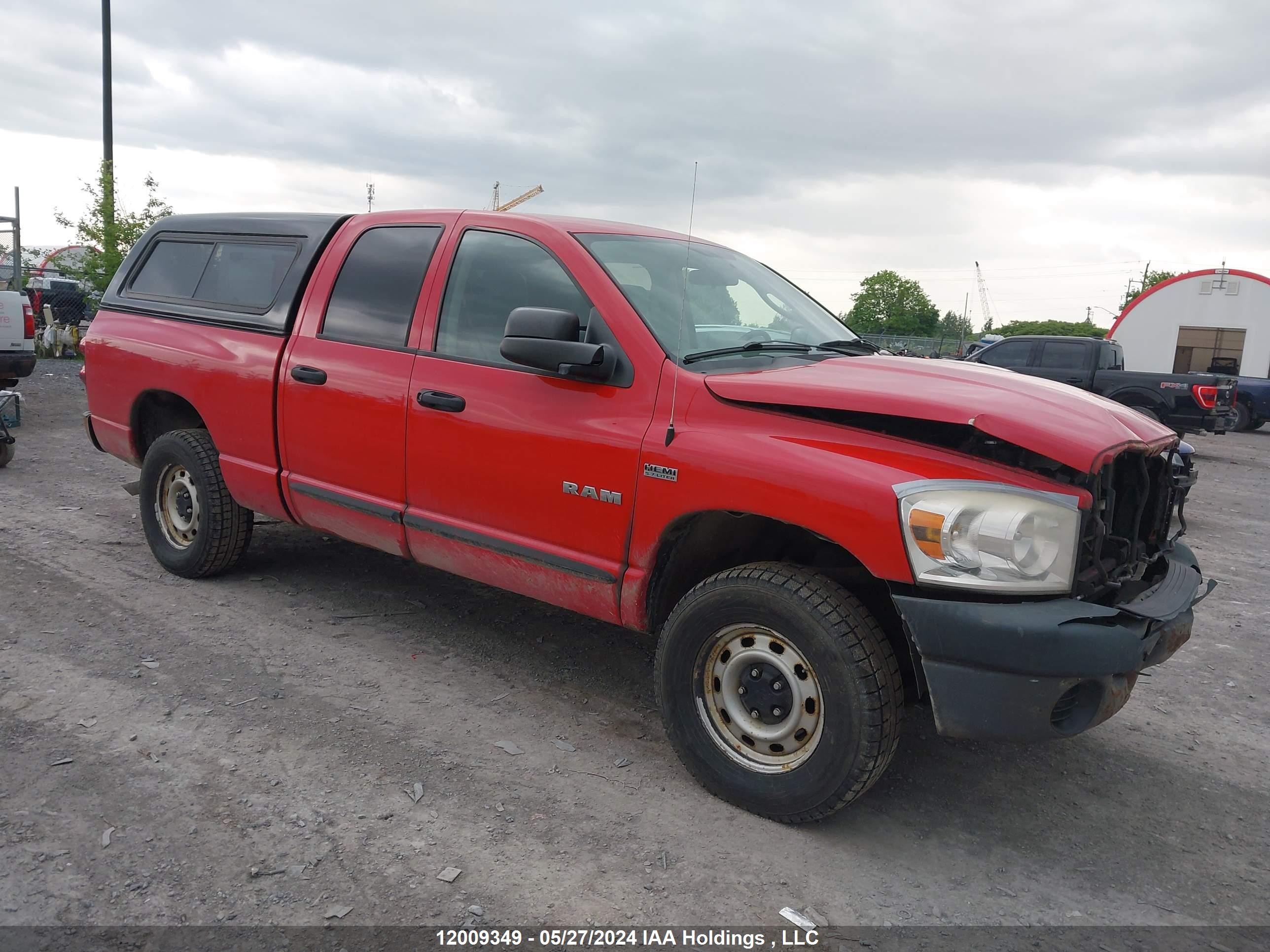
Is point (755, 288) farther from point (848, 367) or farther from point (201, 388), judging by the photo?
point (201, 388)

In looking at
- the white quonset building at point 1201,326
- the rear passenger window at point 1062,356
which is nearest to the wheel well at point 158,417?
the rear passenger window at point 1062,356

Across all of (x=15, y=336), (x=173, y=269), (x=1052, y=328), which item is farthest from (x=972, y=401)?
(x=1052, y=328)

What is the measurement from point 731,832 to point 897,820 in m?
0.61

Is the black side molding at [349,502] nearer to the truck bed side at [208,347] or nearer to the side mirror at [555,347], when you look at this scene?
the truck bed side at [208,347]

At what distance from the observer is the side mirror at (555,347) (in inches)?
133

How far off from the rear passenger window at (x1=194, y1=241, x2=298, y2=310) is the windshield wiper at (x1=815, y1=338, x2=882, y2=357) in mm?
2700

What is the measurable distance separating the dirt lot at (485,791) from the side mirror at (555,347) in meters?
1.43

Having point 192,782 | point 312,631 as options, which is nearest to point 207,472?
point 312,631

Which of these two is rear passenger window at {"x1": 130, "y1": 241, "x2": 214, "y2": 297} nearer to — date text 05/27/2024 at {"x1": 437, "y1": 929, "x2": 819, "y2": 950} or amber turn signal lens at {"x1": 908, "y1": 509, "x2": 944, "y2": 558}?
date text 05/27/2024 at {"x1": 437, "y1": 929, "x2": 819, "y2": 950}

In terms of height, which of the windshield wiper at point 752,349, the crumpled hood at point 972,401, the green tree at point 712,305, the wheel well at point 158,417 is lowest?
the wheel well at point 158,417

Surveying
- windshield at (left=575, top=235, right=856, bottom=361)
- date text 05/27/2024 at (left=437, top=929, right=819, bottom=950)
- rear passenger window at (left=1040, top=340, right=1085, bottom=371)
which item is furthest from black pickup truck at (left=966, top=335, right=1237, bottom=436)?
date text 05/27/2024 at (left=437, top=929, right=819, bottom=950)

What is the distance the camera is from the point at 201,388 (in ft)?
16.3

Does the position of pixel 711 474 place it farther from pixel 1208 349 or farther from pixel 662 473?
pixel 1208 349

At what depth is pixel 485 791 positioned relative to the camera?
3219 millimetres
